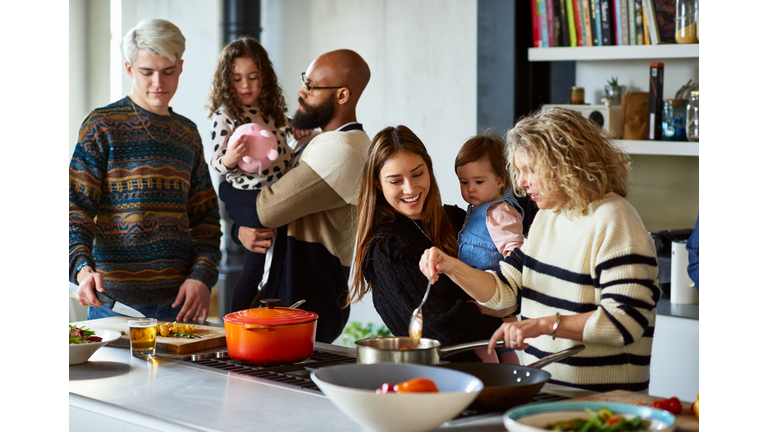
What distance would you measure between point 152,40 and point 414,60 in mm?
1930

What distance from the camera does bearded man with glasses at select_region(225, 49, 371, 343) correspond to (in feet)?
8.01

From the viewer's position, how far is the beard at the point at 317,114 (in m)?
2.56

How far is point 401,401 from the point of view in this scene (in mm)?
1219

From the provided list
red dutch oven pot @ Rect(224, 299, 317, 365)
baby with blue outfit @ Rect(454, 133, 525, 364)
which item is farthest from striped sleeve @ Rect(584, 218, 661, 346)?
red dutch oven pot @ Rect(224, 299, 317, 365)

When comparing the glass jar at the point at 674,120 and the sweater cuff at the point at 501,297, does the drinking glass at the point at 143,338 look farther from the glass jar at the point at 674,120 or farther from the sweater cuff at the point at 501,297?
the glass jar at the point at 674,120

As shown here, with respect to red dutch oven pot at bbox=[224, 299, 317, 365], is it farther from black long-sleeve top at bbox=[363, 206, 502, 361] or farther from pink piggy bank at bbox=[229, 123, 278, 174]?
pink piggy bank at bbox=[229, 123, 278, 174]

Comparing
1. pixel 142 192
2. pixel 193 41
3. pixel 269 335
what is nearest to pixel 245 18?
pixel 193 41

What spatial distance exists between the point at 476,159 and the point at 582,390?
0.71 metres

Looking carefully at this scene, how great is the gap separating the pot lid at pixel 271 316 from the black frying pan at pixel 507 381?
16.8 inches

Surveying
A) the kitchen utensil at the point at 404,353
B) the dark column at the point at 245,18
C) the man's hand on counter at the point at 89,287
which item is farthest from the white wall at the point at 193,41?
the kitchen utensil at the point at 404,353
